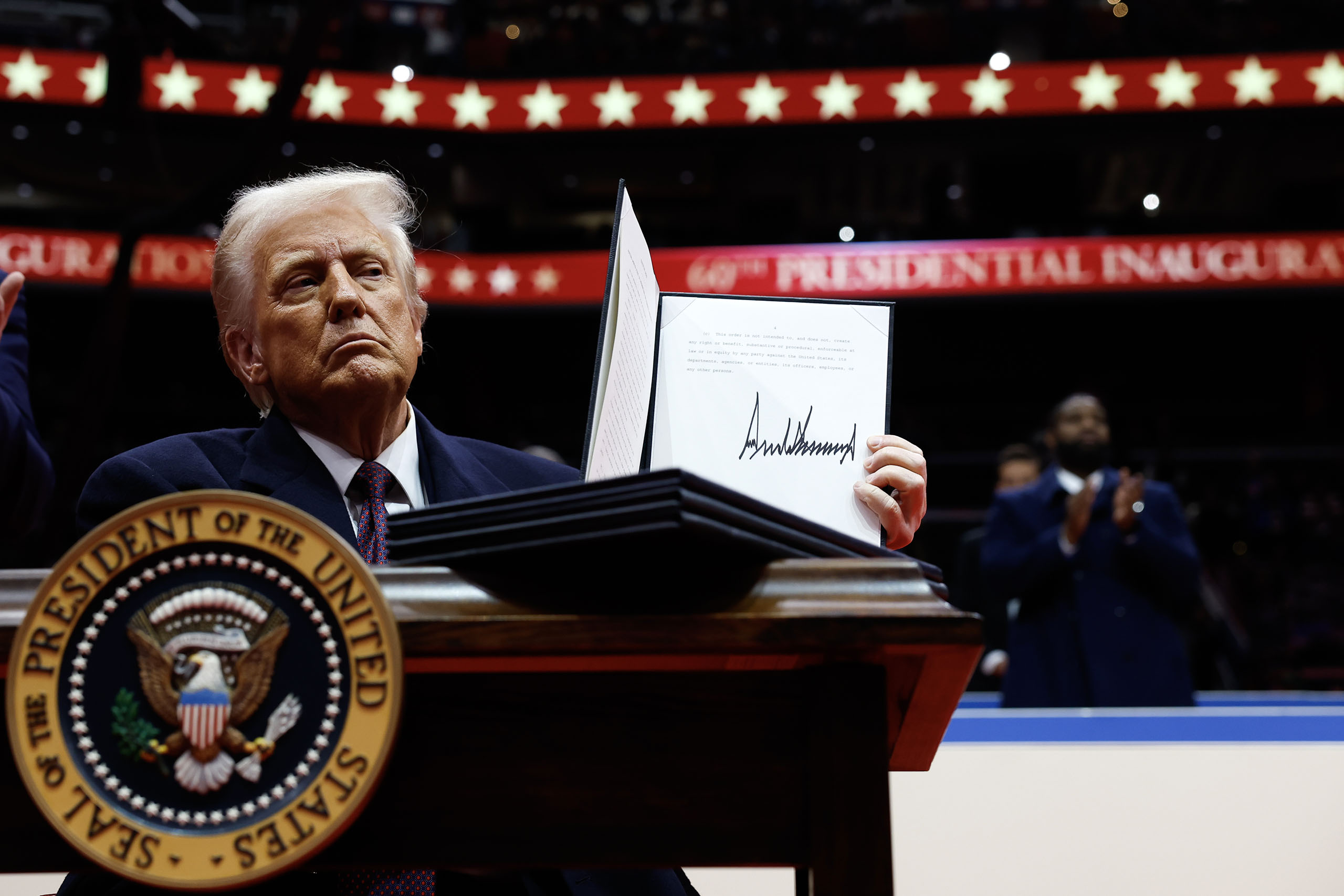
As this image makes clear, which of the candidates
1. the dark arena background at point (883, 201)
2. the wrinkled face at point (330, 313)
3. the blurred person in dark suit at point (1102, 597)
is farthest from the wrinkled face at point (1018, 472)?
the wrinkled face at point (330, 313)

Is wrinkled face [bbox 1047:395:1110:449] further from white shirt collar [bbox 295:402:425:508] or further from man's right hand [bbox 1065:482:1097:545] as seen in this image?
white shirt collar [bbox 295:402:425:508]

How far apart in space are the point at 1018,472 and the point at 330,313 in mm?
3193

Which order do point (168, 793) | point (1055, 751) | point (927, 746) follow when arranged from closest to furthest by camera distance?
point (168, 793)
point (927, 746)
point (1055, 751)

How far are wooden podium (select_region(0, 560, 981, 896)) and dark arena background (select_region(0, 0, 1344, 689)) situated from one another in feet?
20.8

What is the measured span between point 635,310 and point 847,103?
7.30 meters

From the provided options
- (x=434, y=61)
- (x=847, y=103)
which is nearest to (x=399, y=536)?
(x=847, y=103)

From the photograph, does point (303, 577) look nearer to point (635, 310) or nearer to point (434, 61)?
point (635, 310)

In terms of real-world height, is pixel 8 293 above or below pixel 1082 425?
below

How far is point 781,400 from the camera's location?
35.1 inches

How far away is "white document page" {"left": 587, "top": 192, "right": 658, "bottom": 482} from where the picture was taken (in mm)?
794

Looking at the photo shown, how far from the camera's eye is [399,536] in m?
0.60

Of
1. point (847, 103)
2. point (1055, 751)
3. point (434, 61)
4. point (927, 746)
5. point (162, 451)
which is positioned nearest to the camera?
point (927, 746)
